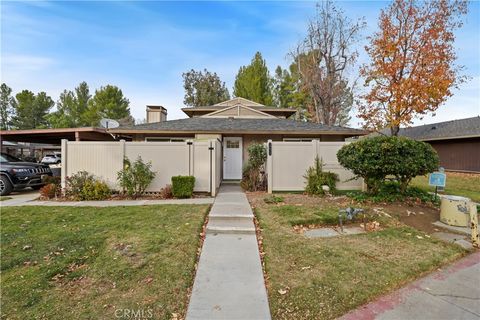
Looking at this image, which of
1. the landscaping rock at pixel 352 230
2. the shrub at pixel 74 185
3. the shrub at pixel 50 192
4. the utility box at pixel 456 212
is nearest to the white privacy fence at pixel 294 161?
the utility box at pixel 456 212

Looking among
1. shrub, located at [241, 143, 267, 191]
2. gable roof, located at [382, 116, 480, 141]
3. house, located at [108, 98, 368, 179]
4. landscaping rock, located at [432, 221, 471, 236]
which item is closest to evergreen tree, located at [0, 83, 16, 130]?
house, located at [108, 98, 368, 179]

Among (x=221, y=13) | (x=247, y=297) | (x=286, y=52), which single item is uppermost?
(x=286, y=52)

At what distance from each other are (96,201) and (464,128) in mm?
23503

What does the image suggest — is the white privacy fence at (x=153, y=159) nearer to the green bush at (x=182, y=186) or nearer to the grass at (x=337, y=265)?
the green bush at (x=182, y=186)

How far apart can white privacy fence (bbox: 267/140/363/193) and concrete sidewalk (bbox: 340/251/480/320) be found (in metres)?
5.56

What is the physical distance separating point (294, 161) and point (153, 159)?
16.7 feet

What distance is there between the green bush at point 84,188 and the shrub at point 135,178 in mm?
567

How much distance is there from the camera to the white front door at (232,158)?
11547mm

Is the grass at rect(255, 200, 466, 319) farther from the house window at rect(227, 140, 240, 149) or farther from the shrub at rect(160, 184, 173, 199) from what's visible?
the house window at rect(227, 140, 240, 149)

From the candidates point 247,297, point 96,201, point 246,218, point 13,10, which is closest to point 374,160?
point 246,218

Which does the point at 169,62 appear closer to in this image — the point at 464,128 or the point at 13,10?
the point at 13,10

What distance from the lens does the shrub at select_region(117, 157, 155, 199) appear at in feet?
25.7

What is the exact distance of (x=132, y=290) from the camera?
9.16ft

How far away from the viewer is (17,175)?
8922mm
